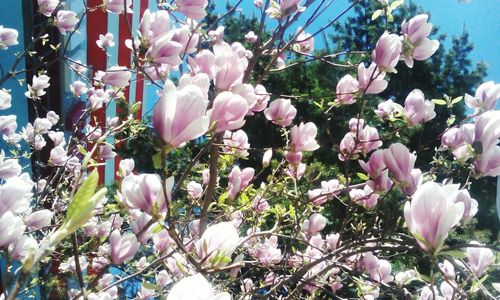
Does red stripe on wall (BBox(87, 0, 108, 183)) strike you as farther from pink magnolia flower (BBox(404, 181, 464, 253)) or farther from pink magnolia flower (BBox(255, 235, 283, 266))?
pink magnolia flower (BBox(404, 181, 464, 253))

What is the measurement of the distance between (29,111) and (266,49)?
389 cm

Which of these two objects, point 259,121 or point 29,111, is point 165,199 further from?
point 259,121

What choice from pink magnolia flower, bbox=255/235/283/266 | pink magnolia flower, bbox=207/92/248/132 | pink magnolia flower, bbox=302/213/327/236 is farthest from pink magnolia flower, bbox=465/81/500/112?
pink magnolia flower, bbox=255/235/283/266

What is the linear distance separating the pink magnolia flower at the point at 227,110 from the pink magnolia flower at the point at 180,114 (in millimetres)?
147

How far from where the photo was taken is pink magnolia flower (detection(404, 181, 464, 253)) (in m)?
0.76

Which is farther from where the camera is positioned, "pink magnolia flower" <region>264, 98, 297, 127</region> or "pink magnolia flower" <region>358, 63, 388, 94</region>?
"pink magnolia flower" <region>264, 98, 297, 127</region>

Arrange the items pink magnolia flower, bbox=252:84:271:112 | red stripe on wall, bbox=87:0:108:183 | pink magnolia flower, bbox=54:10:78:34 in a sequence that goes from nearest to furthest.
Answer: pink magnolia flower, bbox=252:84:271:112, pink magnolia flower, bbox=54:10:78:34, red stripe on wall, bbox=87:0:108:183

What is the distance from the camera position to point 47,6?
2.17 metres

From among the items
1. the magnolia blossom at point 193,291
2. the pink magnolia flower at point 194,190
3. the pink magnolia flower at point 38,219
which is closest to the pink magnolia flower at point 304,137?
the pink magnolia flower at point 194,190

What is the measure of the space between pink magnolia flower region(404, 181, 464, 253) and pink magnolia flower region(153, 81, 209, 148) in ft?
1.14

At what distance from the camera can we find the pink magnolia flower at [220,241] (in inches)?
34.5

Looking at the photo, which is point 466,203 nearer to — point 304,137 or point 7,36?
point 304,137

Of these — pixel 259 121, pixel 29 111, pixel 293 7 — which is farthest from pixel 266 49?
pixel 259 121

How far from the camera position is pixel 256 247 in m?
2.10
